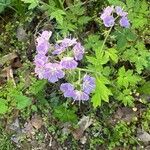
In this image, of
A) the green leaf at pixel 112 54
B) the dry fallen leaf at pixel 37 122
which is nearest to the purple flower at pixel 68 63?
the green leaf at pixel 112 54

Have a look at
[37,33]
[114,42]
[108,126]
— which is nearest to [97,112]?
[108,126]

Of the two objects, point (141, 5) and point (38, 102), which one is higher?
point (141, 5)

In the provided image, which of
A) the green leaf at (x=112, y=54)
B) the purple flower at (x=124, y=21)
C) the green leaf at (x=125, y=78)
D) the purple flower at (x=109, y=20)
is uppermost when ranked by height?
the purple flower at (x=109, y=20)

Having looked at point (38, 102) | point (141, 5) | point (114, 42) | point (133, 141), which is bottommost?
point (133, 141)

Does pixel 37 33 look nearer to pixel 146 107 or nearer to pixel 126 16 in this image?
pixel 126 16

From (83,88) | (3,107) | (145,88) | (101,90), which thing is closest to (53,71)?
(83,88)

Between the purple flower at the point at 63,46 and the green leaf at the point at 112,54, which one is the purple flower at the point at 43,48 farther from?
the green leaf at the point at 112,54

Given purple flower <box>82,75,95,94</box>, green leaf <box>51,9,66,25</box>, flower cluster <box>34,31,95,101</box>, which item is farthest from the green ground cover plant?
flower cluster <box>34,31,95,101</box>

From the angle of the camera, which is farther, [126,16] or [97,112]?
[97,112]
